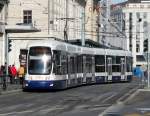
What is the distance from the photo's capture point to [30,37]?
233 ft

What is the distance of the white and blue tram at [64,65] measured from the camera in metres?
38.1

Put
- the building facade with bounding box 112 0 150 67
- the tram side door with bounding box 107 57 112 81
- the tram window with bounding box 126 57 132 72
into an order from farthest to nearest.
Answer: the building facade with bounding box 112 0 150 67, the tram window with bounding box 126 57 132 72, the tram side door with bounding box 107 57 112 81

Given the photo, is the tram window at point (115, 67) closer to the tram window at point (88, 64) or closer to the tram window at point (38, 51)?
the tram window at point (88, 64)

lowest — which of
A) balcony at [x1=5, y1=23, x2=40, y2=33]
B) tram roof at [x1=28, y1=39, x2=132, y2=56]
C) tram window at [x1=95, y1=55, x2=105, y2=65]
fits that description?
tram window at [x1=95, y1=55, x2=105, y2=65]

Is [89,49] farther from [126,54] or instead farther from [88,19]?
[88,19]

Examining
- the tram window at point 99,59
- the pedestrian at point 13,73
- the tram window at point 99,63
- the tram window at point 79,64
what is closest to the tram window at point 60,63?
the tram window at point 79,64

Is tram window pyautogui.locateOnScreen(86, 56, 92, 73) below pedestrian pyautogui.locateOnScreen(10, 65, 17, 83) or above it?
above

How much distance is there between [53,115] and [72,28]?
217 feet

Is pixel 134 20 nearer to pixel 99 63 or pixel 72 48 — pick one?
pixel 99 63

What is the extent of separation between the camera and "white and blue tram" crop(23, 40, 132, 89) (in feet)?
125

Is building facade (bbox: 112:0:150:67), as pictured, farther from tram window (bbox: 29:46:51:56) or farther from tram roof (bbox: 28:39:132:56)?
tram window (bbox: 29:46:51:56)

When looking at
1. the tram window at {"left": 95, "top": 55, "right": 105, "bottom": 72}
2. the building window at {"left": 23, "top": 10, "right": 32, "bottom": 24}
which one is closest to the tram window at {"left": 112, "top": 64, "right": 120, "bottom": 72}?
the tram window at {"left": 95, "top": 55, "right": 105, "bottom": 72}

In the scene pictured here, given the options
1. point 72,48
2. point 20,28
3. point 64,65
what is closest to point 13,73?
point 72,48

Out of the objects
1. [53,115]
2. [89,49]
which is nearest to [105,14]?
[89,49]
